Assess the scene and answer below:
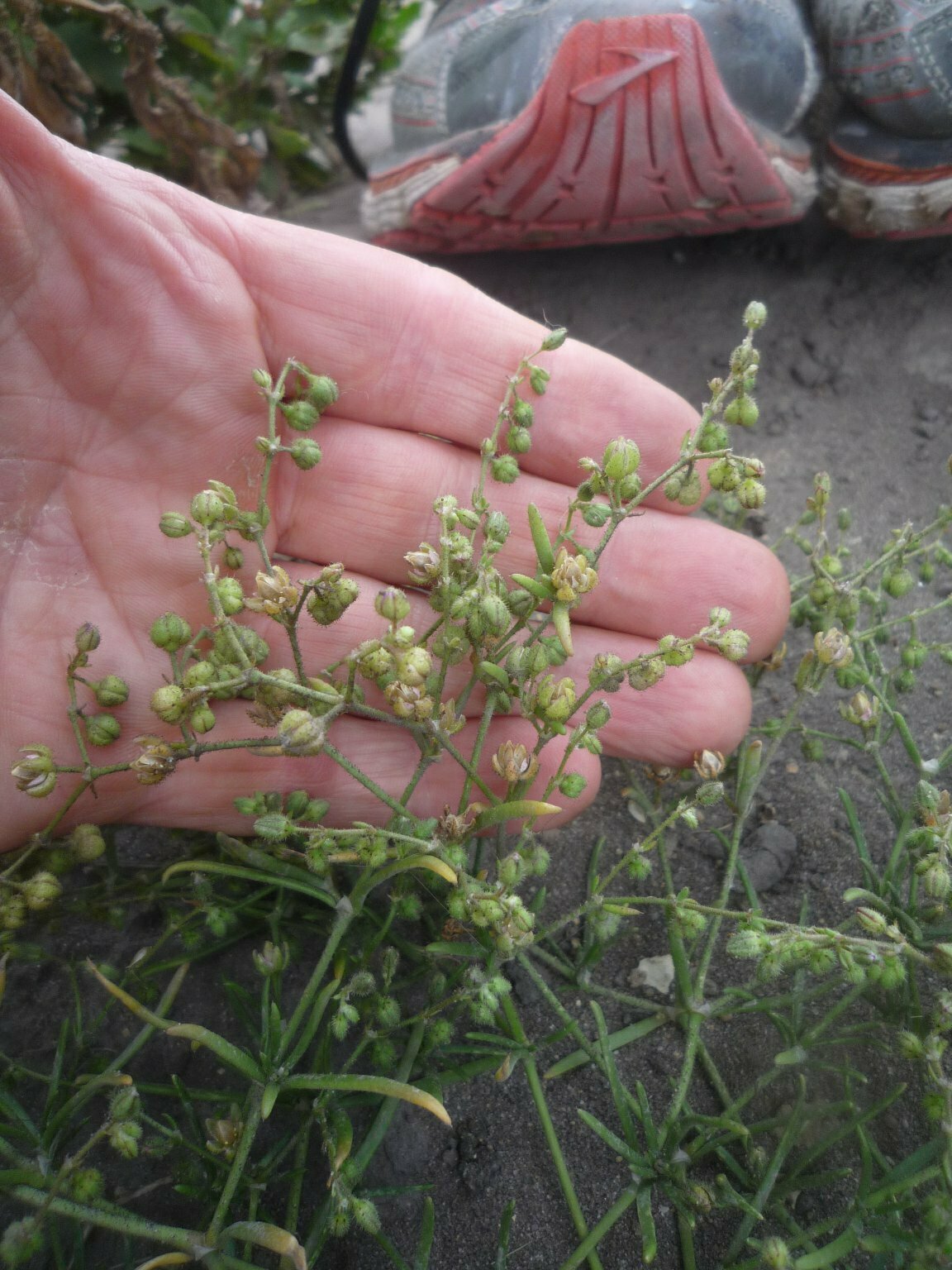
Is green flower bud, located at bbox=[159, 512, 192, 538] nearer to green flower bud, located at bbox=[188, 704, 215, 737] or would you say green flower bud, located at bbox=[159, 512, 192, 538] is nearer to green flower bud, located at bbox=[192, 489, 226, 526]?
green flower bud, located at bbox=[192, 489, 226, 526]

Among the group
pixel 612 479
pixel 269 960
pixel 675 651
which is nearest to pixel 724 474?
pixel 612 479

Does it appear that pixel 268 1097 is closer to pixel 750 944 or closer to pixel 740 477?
pixel 750 944

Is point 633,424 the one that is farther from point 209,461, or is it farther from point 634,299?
point 634,299

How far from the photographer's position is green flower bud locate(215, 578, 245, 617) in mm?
1292

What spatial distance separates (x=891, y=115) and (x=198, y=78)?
217cm

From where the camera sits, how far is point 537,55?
7.63 feet

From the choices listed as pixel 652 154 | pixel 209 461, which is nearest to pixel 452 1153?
pixel 209 461

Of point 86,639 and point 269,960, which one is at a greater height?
point 86,639

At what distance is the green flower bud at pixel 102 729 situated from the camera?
4.68 ft

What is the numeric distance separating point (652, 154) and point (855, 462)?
0.90m

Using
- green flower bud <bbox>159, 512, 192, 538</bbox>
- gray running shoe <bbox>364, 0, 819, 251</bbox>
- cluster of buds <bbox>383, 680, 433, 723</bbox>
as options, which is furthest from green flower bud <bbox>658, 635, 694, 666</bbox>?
gray running shoe <bbox>364, 0, 819, 251</bbox>

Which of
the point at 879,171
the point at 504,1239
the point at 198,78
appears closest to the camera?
the point at 504,1239

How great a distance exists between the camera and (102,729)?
1427mm

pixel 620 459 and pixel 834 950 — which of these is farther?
pixel 620 459
